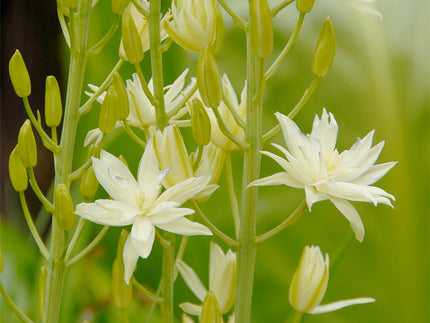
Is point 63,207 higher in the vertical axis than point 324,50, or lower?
lower

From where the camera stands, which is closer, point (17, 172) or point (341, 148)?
point (17, 172)

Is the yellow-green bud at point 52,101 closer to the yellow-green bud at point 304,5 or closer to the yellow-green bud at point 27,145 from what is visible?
the yellow-green bud at point 27,145

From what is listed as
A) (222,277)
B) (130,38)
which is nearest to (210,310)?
(222,277)

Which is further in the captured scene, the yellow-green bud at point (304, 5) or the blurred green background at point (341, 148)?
the blurred green background at point (341, 148)

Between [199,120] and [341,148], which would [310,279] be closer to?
[199,120]

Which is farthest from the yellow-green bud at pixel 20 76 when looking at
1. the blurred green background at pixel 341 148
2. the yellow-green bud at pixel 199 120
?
the blurred green background at pixel 341 148

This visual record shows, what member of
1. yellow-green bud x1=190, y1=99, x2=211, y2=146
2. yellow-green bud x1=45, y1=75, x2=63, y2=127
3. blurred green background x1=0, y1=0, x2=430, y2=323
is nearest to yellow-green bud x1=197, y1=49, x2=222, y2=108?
yellow-green bud x1=190, y1=99, x2=211, y2=146
